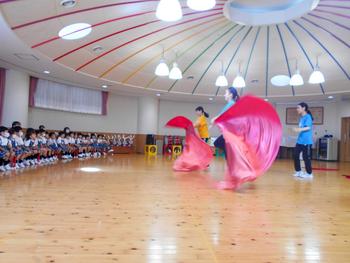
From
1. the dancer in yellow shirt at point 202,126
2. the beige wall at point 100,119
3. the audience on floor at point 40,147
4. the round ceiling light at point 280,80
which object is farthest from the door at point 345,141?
the audience on floor at point 40,147

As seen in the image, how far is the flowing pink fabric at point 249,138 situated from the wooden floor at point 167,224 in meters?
0.31

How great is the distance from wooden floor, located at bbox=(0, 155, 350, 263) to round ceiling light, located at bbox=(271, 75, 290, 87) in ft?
19.7

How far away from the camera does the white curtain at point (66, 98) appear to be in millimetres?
9703

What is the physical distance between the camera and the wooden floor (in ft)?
5.61

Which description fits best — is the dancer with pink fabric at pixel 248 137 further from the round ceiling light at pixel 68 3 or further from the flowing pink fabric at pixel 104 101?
the flowing pink fabric at pixel 104 101

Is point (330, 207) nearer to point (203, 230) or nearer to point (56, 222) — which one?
point (203, 230)

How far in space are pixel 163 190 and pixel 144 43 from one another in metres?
4.15

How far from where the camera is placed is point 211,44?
7078 mm

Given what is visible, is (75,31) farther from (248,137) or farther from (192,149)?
(248,137)

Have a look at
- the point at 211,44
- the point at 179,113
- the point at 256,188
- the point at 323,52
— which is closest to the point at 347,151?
the point at 323,52

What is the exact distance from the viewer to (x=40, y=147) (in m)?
6.84

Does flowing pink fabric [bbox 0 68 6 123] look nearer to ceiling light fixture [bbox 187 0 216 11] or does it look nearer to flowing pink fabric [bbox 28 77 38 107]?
flowing pink fabric [bbox 28 77 38 107]

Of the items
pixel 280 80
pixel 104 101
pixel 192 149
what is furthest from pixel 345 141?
pixel 104 101

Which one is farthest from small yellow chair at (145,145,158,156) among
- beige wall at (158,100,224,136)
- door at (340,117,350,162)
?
door at (340,117,350,162)
